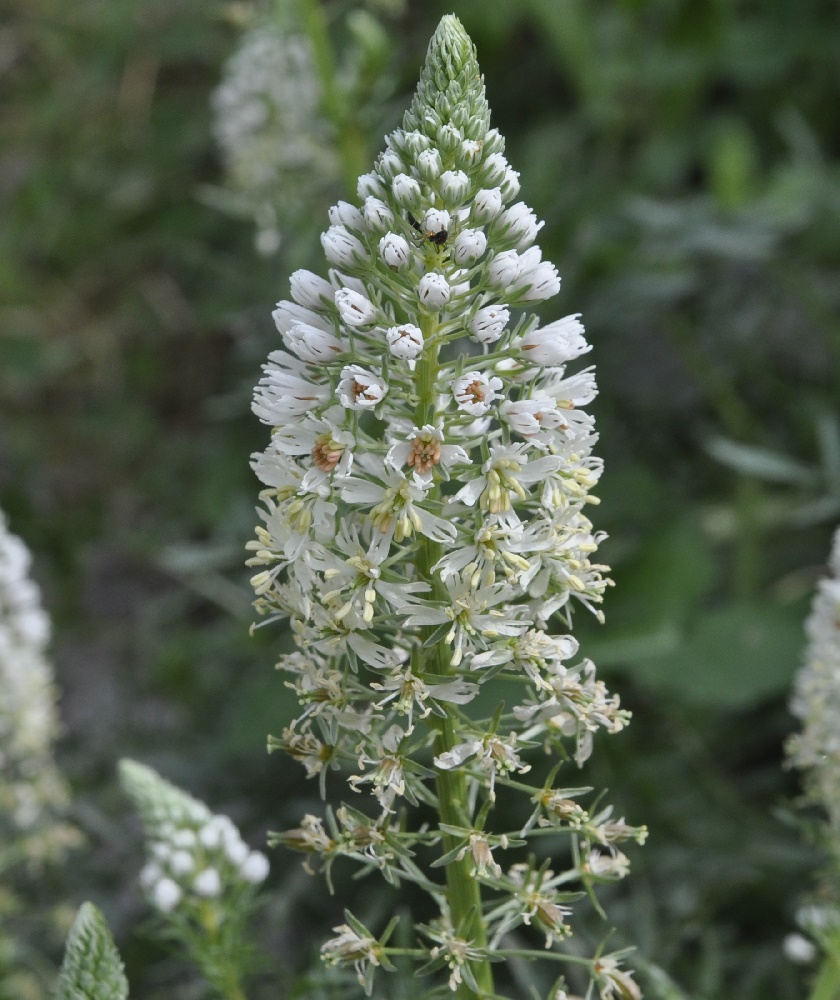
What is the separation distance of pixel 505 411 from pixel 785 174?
13.2ft

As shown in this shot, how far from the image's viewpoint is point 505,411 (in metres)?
2.05

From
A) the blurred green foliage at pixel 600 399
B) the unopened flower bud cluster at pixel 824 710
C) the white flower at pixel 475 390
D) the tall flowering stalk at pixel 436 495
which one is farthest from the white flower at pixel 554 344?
the blurred green foliage at pixel 600 399

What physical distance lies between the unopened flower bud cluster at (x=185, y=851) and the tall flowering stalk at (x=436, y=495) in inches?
22.6

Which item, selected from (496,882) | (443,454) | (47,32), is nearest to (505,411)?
(443,454)

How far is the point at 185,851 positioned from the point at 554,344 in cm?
147

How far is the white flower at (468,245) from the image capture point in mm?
1994

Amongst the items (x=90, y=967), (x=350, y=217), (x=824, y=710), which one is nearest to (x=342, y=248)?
(x=350, y=217)

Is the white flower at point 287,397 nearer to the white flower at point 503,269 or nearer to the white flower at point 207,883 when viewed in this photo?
the white flower at point 503,269

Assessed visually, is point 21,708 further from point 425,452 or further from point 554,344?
point 554,344

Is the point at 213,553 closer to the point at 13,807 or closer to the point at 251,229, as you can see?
the point at 13,807

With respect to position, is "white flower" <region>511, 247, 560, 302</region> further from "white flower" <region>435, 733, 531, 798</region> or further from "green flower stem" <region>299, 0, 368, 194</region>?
"green flower stem" <region>299, 0, 368, 194</region>

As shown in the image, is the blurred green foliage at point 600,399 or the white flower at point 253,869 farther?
the blurred green foliage at point 600,399

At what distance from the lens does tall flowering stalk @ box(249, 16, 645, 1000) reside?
202cm

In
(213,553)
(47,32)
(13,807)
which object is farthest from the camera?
(47,32)
